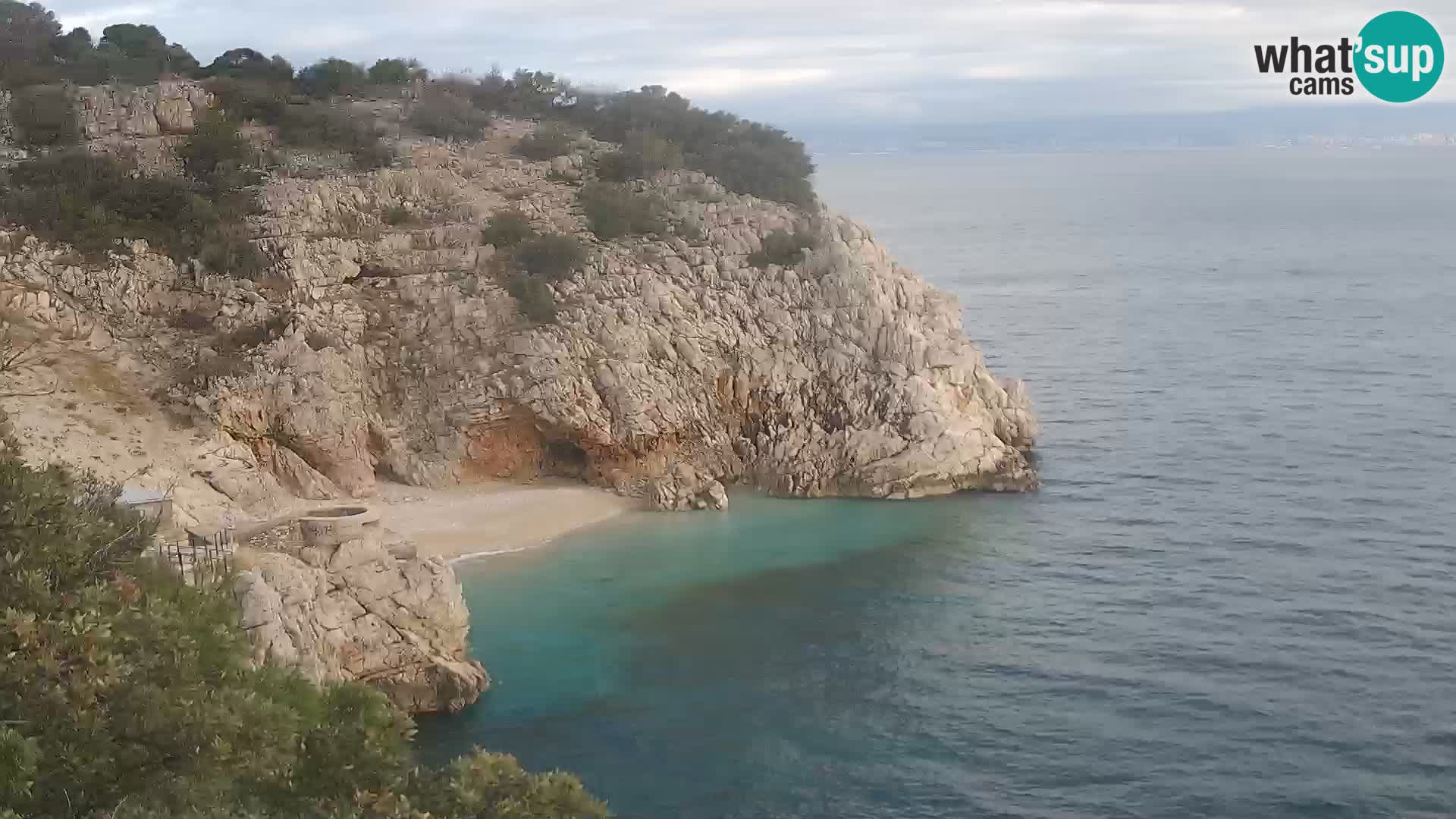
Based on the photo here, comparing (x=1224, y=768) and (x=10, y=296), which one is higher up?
(x=10, y=296)

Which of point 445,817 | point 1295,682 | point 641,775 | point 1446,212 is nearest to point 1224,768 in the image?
point 1295,682

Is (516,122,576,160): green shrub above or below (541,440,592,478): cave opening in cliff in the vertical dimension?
above

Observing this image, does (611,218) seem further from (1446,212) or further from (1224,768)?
(1446,212)

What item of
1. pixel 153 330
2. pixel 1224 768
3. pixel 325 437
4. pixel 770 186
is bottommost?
pixel 1224 768

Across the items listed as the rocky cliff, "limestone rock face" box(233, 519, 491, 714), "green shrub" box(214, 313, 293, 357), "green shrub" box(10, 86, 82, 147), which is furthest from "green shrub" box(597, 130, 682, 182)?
"limestone rock face" box(233, 519, 491, 714)

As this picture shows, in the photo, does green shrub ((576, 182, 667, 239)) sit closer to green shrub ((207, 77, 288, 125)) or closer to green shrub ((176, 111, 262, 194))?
green shrub ((176, 111, 262, 194))

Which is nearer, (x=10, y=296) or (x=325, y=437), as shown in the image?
(x=10, y=296)

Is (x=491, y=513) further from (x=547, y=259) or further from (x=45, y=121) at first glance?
(x=45, y=121)
